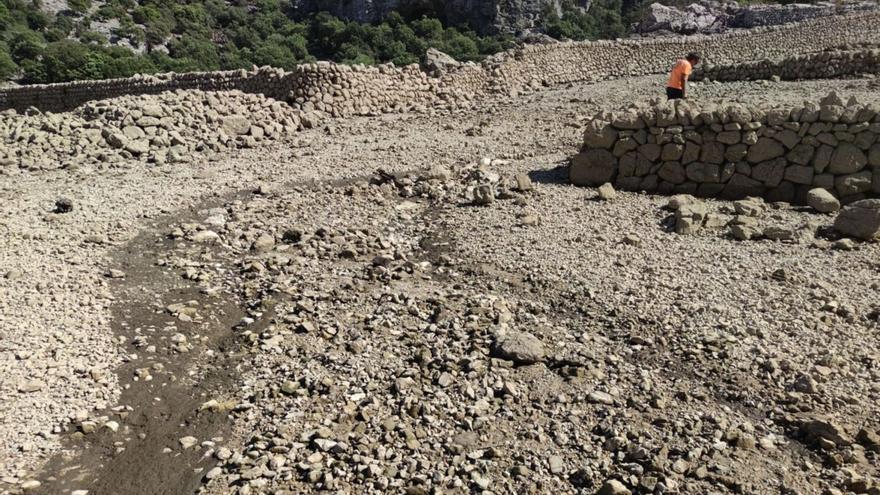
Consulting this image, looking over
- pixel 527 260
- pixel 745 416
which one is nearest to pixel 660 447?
pixel 745 416

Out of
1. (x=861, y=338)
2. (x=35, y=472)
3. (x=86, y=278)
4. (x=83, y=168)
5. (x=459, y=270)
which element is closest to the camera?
(x=35, y=472)

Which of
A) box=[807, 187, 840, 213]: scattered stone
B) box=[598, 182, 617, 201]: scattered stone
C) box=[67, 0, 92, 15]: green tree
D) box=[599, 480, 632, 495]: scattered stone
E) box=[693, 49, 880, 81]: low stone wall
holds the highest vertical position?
box=[67, 0, 92, 15]: green tree

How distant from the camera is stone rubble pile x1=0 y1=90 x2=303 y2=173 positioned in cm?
1153

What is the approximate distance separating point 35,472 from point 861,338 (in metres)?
6.32

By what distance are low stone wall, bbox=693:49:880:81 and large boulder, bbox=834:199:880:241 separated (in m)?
14.1

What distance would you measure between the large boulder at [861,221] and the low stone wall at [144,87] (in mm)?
14222

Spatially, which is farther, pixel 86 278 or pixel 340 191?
pixel 340 191

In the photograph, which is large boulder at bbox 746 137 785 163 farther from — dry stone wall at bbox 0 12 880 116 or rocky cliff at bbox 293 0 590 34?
rocky cliff at bbox 293 0 590 34

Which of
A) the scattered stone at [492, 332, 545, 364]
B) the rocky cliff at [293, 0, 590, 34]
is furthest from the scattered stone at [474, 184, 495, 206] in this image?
the rocky cliff at [293, 0, 590, 34]

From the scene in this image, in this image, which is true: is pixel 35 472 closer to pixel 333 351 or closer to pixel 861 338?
pixel 333 351

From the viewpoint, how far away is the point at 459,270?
6.93m

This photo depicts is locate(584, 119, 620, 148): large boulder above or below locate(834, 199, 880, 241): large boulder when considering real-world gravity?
above

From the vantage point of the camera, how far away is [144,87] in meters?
20.2

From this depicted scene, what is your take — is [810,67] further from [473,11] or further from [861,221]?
[473,11]
